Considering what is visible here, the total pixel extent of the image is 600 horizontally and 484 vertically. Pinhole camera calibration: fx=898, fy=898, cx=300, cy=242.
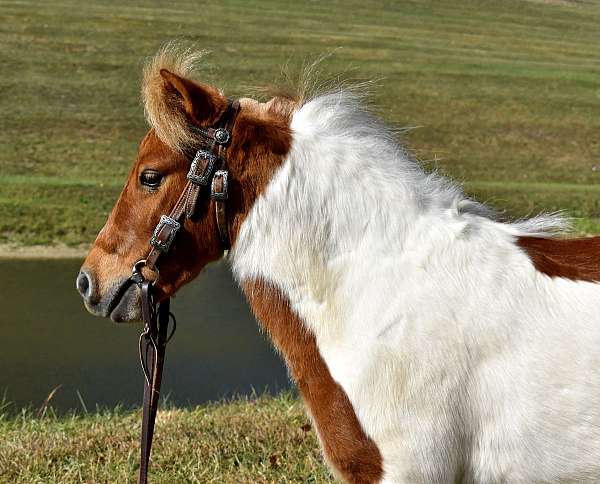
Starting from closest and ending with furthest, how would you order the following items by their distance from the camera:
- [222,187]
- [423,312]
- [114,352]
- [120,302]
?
[423,312], [222,187], [120,302], [114,352]

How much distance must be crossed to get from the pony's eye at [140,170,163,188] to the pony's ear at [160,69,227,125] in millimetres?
236

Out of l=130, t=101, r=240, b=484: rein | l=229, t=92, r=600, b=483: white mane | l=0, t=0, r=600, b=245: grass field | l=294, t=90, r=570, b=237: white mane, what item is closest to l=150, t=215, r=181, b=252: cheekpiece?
l=130, t=101, r=240, b=484: rein

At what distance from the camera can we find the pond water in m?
7.83

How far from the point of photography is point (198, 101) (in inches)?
119

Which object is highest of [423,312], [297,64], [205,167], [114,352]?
[205,167]

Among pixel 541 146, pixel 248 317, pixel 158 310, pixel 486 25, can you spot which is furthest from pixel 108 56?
pixel 158 310

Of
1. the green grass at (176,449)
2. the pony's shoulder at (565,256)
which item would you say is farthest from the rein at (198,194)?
the green grass at (176,449)

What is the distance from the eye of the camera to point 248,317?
1016cm

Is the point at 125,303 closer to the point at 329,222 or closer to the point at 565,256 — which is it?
the point at 329,222

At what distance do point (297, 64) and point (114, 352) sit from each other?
17366 mm

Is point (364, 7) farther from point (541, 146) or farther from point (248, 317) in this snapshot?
point (248, 317)

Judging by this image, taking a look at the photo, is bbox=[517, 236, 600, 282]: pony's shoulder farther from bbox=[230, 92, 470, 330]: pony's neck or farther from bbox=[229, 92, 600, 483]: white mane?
bbox=[230, 92, 470, 330]: pony's neck

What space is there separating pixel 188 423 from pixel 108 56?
2295cm

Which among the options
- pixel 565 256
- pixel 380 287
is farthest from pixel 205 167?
pixel 565 256
